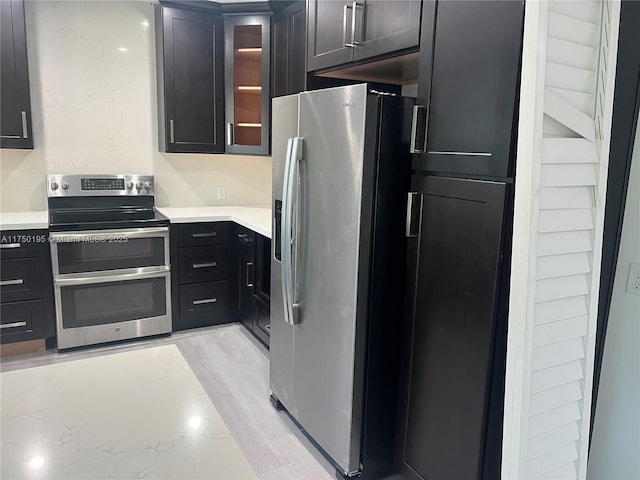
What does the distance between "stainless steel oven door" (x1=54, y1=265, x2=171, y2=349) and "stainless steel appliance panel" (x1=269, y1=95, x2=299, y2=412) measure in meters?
1.27

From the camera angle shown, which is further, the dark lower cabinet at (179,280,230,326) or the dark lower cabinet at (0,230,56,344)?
the dark lower cabinet at (179,280,230,326)

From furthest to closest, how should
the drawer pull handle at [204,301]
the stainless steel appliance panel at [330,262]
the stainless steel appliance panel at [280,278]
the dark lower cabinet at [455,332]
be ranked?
the drawer pull handle at [204,301] → the stainless steel appliance panel at [280,278] → the stainless steel appliance panel at [330,262] → the dark lower cabinet at [455,332]

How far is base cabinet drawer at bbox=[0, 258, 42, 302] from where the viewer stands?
3.05 meters

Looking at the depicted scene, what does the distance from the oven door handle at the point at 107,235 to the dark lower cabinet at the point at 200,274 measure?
130mm

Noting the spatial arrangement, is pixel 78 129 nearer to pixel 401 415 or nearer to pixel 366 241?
pixel 366 241

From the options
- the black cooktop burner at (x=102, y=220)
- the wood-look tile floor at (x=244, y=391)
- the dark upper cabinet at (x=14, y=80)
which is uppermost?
the dark upper cabinet at (x=14, y=80)

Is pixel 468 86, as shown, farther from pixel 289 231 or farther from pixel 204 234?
pixel 204 234

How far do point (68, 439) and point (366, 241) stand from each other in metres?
1.28

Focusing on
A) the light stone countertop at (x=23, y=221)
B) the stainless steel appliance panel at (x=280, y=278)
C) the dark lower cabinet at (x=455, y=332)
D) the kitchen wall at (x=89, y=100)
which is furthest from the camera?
the kitchen wall at (x=89, y=100)

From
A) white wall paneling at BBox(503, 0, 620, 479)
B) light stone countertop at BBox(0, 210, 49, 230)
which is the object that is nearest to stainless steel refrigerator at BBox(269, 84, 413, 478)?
white wall paneling at BBox(503, 0, 620, 479)

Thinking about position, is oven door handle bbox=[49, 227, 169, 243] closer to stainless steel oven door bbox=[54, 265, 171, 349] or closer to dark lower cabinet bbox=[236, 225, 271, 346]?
stainless steel oven door bbox=[54, 265, 171, 349]

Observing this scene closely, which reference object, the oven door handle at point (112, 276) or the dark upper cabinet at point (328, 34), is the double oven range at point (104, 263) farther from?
the dark upper cabinet at point (328, 34)

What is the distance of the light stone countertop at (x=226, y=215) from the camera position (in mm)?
3282

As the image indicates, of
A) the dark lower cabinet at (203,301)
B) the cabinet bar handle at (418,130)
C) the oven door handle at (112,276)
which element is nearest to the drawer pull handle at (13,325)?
the oven door handle at (112,276)
